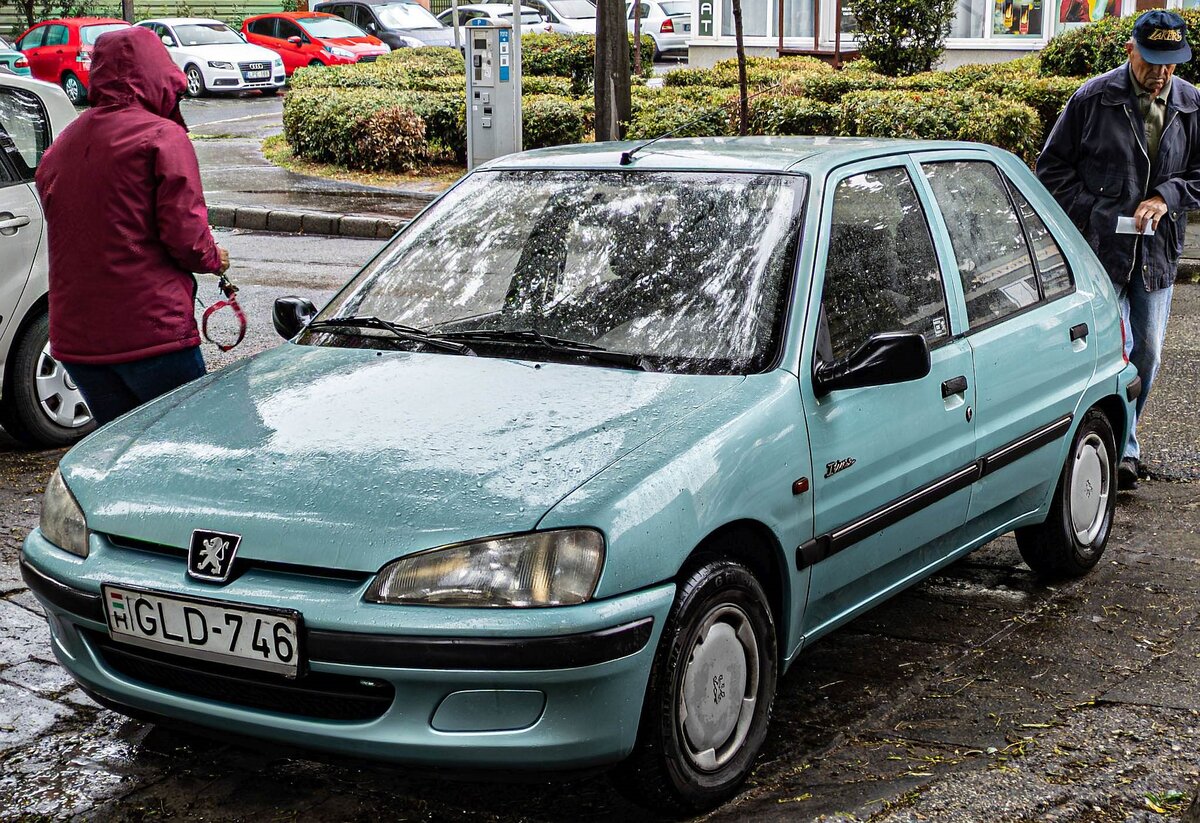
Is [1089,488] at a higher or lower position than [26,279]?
lower

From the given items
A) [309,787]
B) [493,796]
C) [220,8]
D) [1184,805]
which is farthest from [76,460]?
[220,8]

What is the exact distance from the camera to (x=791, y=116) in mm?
15219

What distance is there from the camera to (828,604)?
148 inches

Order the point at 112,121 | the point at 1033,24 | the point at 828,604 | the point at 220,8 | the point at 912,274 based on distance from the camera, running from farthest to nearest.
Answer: the point at 220,8 < the point at 1033,24 < the point at 112,121 < the point at 912,274 < the point at 828,604

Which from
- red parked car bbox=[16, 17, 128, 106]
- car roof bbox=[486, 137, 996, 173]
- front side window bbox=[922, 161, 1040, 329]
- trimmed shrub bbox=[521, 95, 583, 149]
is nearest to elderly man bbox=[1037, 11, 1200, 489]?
front side window bbox=[922, 161, 1040, 329]

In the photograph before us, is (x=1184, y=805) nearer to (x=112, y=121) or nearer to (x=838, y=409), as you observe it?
(x=838, y=409)

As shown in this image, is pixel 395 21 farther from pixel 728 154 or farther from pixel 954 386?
pixel 954 386

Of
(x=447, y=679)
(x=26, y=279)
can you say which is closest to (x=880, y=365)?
(x=447, y=679)

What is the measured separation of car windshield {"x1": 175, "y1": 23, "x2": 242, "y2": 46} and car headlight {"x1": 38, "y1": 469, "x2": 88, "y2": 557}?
29562 millimetres

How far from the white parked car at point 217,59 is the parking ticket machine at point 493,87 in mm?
17034

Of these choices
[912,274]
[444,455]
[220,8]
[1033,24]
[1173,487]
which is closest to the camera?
[444,455]

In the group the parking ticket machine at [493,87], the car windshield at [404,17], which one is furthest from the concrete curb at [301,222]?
the car windshield at [404,17]

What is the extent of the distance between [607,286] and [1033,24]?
22.4 metres

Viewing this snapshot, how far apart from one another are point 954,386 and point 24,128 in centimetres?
458
